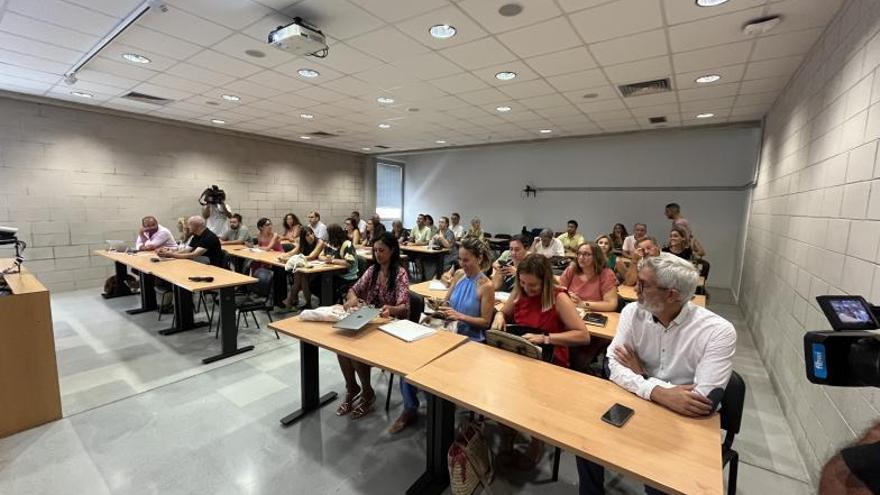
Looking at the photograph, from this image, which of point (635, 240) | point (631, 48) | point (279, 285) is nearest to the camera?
point (631, 48)

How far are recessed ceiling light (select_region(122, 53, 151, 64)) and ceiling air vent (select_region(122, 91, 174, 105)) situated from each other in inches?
59.4

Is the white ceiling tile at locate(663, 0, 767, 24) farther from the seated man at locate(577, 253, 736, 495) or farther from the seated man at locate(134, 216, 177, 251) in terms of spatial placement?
the seated man at locate(134, 216, 177, 251)

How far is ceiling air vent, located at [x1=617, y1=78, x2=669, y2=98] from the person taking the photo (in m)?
4.10

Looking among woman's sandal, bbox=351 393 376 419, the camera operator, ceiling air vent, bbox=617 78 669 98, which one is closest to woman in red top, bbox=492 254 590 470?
woman's sandal, bbox=351 393 376 419

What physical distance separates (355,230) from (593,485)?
6.07 metres

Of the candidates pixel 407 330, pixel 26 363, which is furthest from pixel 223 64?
pixel 407 330

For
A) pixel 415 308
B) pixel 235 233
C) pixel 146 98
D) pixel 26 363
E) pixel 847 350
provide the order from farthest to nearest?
pixel 235 233
pixel 146 98
pixel 415 308
pixel 26 363
pixel 847 350

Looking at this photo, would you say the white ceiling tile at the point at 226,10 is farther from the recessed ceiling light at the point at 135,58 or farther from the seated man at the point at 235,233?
the seated man at the point at 235,233

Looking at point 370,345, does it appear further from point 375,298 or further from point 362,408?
point 362,408

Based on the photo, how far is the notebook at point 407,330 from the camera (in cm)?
212

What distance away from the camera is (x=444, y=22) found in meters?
2.79

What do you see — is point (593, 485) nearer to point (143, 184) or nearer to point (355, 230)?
point (355, 230)

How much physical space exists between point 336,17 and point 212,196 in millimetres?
5733

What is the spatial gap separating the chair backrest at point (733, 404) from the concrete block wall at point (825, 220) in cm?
44
